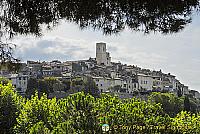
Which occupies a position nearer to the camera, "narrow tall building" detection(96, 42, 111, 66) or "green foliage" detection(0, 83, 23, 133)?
"green foliage" detection(0, 83, 23, 133)

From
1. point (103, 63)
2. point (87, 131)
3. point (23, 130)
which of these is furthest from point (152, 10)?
point (103, 63)

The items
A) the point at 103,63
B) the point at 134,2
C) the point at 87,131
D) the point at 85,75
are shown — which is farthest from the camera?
the point at 103,63

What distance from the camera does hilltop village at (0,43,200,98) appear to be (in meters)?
73.5

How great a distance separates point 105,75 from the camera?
79000 millimetres

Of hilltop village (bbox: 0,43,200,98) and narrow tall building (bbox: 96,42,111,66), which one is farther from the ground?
narrow tall building (bbox: 96,42,111,66)

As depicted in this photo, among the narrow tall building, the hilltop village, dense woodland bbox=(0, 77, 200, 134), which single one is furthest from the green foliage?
the narrow tall building

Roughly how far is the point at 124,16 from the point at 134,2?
208mm

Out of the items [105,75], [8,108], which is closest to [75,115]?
[8,108]

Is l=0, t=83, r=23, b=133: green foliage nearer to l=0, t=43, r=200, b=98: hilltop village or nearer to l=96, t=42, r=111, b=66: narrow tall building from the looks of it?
l=0, t=43, r=200, b=98: hilltop village

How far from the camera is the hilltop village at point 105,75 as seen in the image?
241ft

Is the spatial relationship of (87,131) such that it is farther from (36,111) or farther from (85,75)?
(85,75)

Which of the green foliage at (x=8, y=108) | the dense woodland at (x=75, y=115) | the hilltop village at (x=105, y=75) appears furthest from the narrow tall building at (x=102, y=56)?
the dense woodland at (x=75, y=115)

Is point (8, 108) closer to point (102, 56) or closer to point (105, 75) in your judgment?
point (105, 75)

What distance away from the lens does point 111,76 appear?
265 feet
